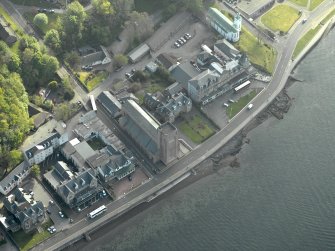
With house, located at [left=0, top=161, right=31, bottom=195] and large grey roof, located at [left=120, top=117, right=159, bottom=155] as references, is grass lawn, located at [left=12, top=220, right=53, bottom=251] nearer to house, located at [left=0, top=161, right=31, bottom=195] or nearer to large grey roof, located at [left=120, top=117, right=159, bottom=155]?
house, located at [left=0, top=161, right=31, bottom=195]

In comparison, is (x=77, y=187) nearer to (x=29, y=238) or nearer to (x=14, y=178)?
(x=29, y=238)

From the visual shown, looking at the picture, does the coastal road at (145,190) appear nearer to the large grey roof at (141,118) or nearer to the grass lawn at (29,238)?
the grass lawn at (29,238)

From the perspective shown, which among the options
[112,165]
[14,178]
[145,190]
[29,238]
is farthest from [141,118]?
[29,238]

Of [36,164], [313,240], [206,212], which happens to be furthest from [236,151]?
[36,164]

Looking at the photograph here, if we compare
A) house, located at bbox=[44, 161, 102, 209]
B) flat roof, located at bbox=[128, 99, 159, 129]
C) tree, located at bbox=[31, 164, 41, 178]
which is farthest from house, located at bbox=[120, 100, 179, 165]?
tree, located at bbox=[31, 164, 41, 178]

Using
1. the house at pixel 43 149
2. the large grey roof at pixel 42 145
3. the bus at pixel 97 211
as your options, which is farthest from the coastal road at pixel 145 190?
the large grey roof at pixel 42 145

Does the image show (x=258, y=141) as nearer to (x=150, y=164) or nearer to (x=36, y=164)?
(x=150, y=164)
